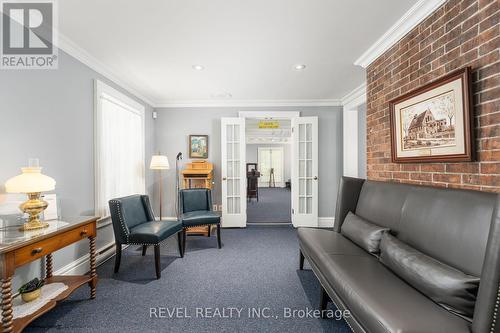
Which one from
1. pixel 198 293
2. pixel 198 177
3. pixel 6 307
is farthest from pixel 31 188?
pixel 198 177

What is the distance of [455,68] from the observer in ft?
5.38

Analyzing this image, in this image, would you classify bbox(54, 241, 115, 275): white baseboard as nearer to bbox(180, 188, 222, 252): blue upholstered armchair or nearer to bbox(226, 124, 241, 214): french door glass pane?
bbox(180, 188, 222, 252): blue upholstered armchair

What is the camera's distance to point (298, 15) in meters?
1.94

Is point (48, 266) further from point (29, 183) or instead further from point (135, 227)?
point (29, 183)

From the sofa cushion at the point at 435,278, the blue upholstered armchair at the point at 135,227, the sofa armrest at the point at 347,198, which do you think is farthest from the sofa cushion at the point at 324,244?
the blue upholstered armchair at the point at 135,227

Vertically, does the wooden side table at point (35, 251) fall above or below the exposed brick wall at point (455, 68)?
below

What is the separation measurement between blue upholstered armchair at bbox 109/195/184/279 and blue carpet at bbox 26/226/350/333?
27 cm

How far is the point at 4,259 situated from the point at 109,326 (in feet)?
2.88

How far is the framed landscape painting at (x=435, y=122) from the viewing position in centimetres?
153

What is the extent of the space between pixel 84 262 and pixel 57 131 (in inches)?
58.2

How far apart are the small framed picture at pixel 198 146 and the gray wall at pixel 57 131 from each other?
1.87 m

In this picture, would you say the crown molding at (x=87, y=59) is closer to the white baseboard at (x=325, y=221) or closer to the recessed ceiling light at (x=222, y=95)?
the recessed ceiling light at (x=222, y=95)

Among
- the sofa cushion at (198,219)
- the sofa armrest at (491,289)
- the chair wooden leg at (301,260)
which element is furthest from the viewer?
the sofa cushion at (198,219)

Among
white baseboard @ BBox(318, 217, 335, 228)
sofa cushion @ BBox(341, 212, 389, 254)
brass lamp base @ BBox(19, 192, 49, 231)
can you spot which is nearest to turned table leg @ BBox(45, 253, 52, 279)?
brass lamp base @ BBox(19, 192, 49, 231)
